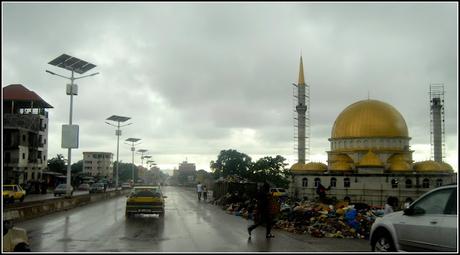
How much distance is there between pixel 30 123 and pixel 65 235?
63.0m

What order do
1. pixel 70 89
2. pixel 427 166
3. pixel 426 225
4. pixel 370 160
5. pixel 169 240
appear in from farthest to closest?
pixel 370 160
pixel 427 166
pixel 70 89
pixel 169 240
pixel 426 225

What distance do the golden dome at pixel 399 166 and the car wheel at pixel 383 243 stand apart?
238ft

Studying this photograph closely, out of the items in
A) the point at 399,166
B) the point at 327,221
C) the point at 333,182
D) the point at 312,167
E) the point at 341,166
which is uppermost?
the point at 399,166

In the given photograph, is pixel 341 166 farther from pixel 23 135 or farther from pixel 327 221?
pixel 327 221

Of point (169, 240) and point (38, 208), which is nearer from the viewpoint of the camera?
point (169, 240)

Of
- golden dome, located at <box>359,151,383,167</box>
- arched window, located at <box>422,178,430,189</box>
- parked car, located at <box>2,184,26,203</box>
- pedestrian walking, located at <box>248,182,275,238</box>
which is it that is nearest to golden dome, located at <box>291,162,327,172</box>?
golden dome, located at <box>359,151,383,167</box>

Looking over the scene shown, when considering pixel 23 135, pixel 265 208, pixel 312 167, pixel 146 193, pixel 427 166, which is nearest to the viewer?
pixel 265 208

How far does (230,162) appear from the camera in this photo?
12462 cm

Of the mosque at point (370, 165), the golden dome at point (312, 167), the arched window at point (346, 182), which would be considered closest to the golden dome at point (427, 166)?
the mosque at point (370, 165)

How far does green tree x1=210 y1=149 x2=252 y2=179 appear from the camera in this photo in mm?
122725

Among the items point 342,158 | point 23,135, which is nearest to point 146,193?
point 23,135

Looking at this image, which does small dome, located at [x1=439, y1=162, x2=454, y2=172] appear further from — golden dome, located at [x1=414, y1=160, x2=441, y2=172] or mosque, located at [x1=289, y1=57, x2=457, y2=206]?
golden dome, located at [x1=414, y1=160, x2=441, y2=172]

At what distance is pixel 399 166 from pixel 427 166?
4559 mm

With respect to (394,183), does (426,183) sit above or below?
above
